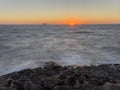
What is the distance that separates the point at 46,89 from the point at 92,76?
1910mm

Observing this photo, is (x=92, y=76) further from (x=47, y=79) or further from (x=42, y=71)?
(x=42, y=71)

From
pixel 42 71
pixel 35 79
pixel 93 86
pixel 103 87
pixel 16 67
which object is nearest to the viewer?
pixel 103 87

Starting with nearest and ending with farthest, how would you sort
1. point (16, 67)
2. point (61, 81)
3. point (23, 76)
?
point (61, 81)
point (23, 76)
point (16, 67)

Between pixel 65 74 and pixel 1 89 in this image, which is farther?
pixel 65 74

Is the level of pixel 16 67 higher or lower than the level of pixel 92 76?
lower

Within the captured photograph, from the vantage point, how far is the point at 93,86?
7.21m

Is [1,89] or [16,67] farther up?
[1,89]

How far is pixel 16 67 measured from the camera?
1423cm

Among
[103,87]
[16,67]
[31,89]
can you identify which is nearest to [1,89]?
[31,89]

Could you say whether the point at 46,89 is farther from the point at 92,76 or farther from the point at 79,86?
the point at 92,76

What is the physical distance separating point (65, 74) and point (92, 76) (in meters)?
0.99

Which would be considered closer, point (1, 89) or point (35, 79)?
point (1, 89)

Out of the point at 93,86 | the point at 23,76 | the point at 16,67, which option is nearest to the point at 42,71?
the point at 23,76

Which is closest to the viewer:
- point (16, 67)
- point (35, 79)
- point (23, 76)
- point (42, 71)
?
point (35, 79)
